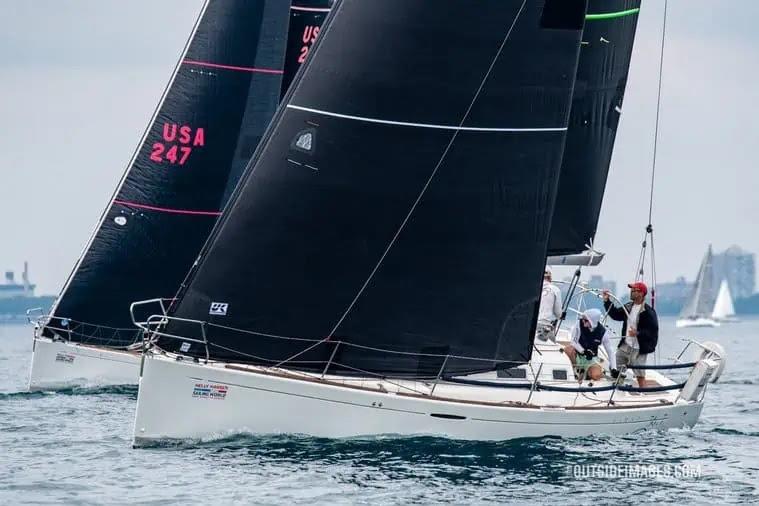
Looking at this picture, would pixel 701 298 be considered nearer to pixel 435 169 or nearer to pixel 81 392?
pixel 81 392

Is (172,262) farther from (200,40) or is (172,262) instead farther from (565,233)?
(565,233)

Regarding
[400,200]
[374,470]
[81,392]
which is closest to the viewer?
[374,470]

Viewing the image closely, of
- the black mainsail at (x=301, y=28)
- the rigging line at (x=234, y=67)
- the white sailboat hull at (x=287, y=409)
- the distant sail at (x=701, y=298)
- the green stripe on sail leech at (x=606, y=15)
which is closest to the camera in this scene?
the white sailboat hull at (x=287, y=409)

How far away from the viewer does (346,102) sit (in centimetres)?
1761

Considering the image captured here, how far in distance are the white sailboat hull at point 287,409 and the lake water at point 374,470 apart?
0.49ft

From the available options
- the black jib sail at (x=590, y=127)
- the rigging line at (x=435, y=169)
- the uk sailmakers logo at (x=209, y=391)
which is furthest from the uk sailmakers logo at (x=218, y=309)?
the black jib sail at (x=590, y=127)

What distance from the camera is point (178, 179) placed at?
27.6 m

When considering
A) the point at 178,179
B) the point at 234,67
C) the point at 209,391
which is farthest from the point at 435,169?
the point at 234,67

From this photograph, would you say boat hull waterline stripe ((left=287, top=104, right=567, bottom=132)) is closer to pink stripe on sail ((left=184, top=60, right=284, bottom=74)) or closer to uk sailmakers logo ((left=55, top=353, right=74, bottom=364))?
pink stripe on sail ((left=184, top=60, right=284, bottom=74))

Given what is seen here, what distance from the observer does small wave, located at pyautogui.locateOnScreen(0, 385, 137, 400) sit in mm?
26312

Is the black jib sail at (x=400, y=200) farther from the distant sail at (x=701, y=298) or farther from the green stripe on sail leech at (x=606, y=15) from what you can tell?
the distant sail at (x=701, y=298)

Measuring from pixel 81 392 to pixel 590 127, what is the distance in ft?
33.8

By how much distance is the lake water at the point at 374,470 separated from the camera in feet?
49.8

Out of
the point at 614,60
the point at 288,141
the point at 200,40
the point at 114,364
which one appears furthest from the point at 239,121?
the point at 288,141
